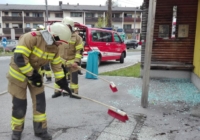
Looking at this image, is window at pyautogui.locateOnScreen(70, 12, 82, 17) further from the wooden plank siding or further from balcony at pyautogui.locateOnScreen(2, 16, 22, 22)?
the wooden plank siding

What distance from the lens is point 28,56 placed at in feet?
9.85

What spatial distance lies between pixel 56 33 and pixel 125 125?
78.1 inches

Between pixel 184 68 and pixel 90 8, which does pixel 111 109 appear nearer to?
pixel 184 68

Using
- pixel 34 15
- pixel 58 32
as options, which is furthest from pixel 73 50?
pixel 34 15

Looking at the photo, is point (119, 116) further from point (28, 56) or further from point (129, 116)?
point (28, 56)

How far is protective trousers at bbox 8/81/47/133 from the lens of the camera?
3.16 meters

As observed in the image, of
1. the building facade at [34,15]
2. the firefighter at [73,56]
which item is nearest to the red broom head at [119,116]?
the firefighter at [73,56]

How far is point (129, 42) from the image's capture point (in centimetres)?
3206

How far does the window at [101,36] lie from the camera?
34.5 ft

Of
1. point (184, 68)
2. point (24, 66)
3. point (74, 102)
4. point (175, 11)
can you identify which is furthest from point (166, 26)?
point (24, 66)

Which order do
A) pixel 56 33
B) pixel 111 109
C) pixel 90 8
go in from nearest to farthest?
pixel 56 33, pixel 111 109, pixel 90 8

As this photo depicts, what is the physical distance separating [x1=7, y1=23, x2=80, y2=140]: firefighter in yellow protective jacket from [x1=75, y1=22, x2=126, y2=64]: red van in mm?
6285

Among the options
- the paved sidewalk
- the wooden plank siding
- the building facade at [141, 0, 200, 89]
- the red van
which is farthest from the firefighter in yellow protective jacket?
the red van

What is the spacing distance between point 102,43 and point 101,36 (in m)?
0.36
